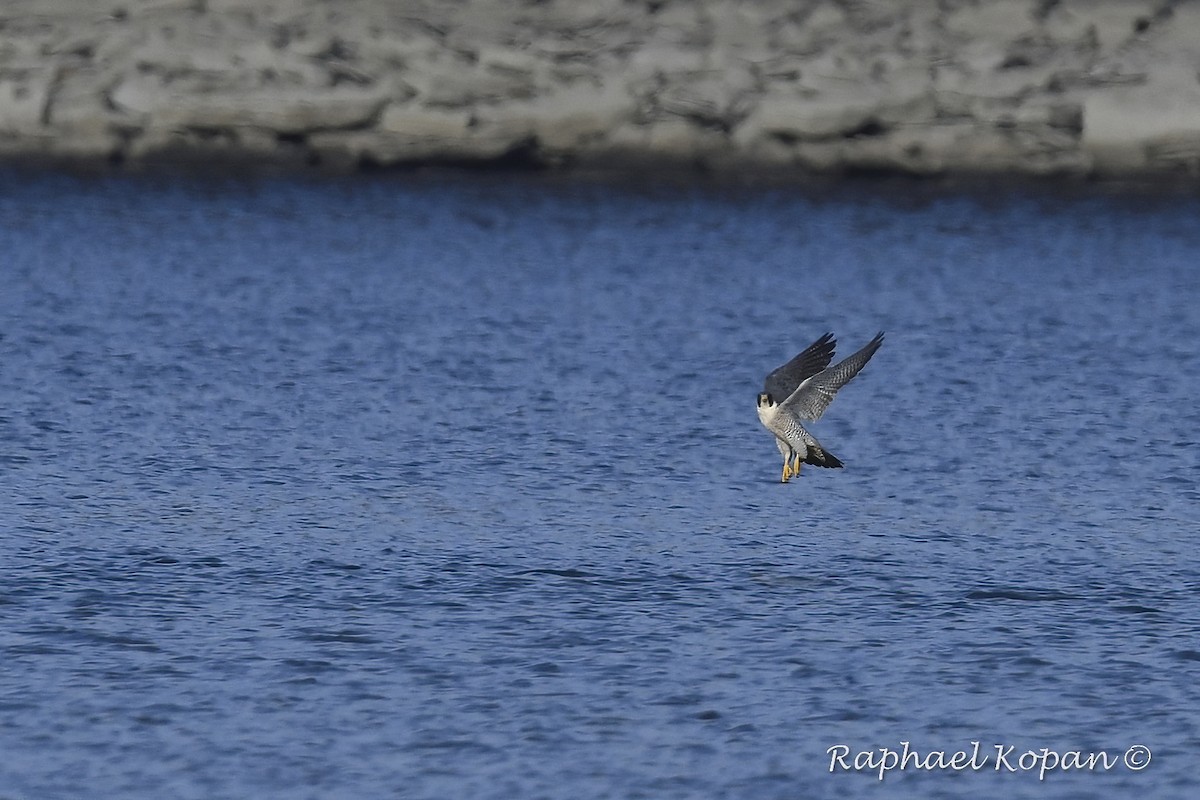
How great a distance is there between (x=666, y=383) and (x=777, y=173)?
2081cm

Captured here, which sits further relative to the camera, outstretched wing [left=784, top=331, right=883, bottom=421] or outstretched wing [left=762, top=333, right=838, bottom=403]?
outstretched wing [left=762, top=333, right=838, bottom=403]

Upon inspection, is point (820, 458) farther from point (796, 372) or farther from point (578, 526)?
point (578, 526)

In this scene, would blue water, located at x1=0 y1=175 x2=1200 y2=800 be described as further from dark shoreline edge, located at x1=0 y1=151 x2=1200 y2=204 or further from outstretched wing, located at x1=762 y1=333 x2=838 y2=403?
dark shoreline edge, located at x1=0 y1=151 x2=1200 y2=204

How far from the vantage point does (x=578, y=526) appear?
1973 cm

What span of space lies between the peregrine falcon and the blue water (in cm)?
133

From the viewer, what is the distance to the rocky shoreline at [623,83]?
4428 centimetres

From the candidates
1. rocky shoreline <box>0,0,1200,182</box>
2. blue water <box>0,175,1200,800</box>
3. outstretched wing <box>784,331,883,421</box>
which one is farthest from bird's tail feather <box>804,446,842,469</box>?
rocky shoreline <box>0,0,1200,182</box>

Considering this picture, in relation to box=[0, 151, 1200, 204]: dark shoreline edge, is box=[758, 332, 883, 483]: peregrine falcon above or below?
below

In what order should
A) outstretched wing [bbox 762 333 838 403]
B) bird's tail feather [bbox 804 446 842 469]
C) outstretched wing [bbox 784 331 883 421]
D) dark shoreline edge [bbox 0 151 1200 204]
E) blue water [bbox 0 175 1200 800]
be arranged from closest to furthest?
blue water [bbox 0 175 1200 800] < bird's tail feather [bbox 804 446 842 469] < outstretched wing [bbox 784 331 883 421] < outstretched wing [bbox 762 333 838 403] < dark shoreline edge [bbox 0 151 1200 204]

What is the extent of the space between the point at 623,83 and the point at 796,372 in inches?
1115

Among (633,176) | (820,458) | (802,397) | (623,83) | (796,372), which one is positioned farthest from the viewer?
(633,176)

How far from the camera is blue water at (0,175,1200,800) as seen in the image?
1401 centimetres

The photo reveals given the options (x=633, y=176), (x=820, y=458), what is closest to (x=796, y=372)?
(x=820, y=458)

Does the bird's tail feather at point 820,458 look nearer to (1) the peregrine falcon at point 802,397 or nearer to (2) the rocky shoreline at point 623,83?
(1) the peregrine falcon at point 802,397
